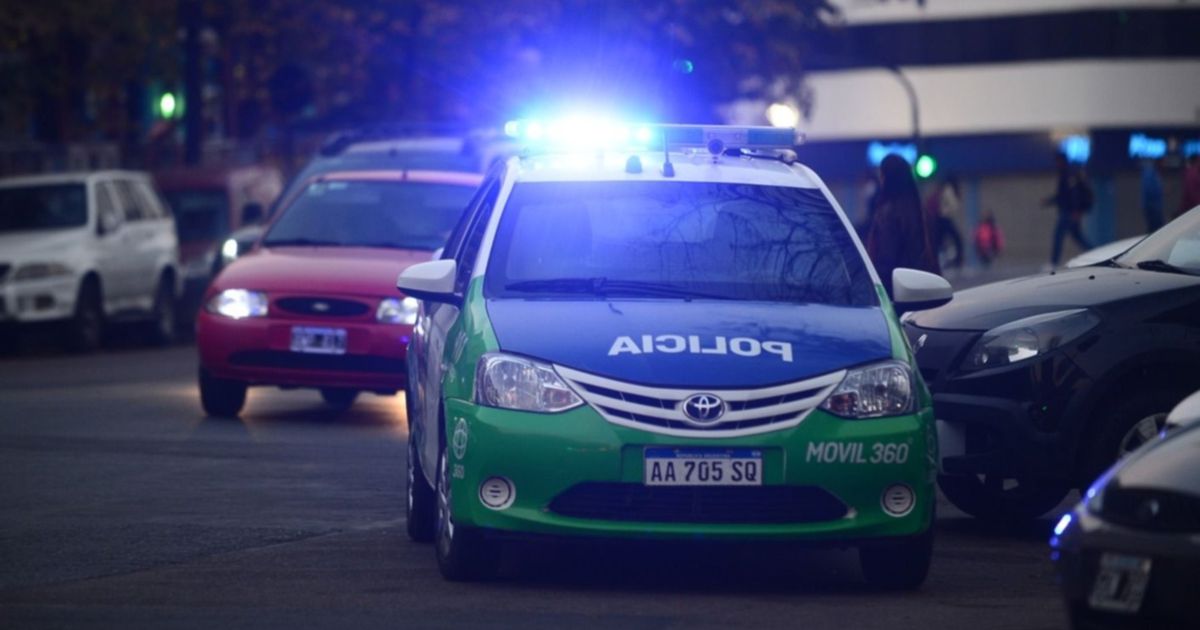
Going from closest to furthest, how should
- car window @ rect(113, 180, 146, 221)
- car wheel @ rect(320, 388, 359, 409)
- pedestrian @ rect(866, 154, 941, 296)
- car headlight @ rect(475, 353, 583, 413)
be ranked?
1. car headlight @ rect(475, 353, 583, 413)
2. pedestrian @ rect(866, 154, 941, 296)
3. car wheel @ rect(320, 388, 359, 409)
4. car window @ rect(113, 180, 146, 221)

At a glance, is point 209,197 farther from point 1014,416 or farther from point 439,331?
point 1014,416

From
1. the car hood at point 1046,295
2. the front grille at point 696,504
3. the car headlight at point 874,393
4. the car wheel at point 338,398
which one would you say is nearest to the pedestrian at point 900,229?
the car hood at point 1046,295

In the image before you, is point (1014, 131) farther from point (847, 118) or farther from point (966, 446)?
point (966, 446)

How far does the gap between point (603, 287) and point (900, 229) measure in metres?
5.64

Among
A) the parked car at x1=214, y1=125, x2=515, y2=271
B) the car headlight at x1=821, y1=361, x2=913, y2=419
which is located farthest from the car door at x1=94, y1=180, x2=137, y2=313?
the car headlight at x1=821, y1=361, x2=913, y2=419

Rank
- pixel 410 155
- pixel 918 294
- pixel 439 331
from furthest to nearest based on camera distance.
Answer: pixel 410 155 < pixel 439 331 < pixel 918 294

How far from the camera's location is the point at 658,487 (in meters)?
8.34

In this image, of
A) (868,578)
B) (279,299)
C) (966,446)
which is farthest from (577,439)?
(279,299)

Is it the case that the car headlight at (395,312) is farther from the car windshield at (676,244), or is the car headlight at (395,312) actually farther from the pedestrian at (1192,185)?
the pedestrian at (1192,185)

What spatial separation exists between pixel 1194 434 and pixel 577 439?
2422mm

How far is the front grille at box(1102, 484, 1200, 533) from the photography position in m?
6.28

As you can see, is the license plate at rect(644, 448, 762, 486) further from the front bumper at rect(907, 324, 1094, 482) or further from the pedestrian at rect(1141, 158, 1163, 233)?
the pedestrian at rect(1141, 158, 1163, 233)

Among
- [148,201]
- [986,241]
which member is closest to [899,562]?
[148,201]

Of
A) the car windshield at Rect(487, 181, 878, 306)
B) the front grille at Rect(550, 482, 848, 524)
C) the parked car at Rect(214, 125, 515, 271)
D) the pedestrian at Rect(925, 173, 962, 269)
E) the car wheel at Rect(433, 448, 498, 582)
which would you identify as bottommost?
the pedestrian at Rect(925, 173, 962, 269)
